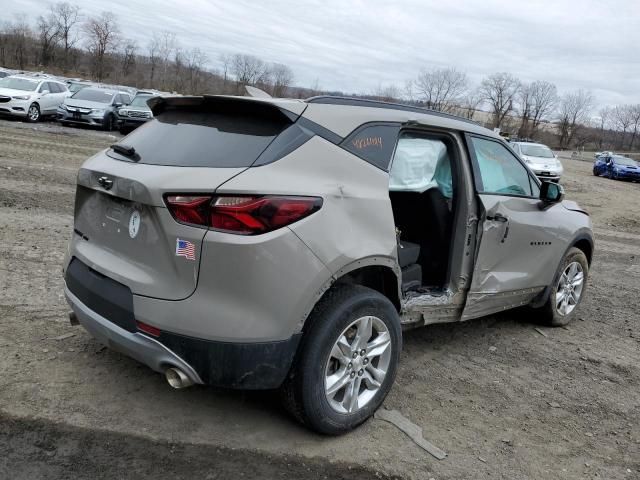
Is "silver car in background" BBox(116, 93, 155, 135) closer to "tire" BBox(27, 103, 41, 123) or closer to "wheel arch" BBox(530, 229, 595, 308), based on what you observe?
"tire" BBox(27, 103, 41, 123)

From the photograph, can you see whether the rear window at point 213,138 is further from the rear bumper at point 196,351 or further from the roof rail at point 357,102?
the rear bumper at point 196,351

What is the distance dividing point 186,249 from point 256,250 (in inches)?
13.2

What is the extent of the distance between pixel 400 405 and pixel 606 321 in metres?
3.25

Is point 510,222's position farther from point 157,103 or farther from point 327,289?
point 157,103

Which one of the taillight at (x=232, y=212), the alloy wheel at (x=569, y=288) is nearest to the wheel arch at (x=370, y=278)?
the taillight at (x=232, y=212)

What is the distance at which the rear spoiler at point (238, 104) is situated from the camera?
117 inches

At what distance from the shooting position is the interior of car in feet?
13.8

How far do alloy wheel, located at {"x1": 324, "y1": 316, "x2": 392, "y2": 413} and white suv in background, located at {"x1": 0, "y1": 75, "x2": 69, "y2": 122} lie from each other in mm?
22269

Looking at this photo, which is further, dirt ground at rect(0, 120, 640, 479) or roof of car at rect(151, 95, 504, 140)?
roof of car at rect(151, 95, 504, 140)

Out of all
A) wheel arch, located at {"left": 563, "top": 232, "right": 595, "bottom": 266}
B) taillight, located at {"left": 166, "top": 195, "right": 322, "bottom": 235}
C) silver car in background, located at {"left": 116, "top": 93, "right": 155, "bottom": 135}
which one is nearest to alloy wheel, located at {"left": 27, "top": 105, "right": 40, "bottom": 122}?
silver car in background, located at {"left": 116, "top": 93, "right": 155, "bottom": 135}

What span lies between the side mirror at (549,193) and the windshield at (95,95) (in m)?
21.1

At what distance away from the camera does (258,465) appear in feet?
9.39

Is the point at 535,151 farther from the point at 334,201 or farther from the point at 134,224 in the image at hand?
the point at 134,224

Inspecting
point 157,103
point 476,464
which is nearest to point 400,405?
point 476,464
